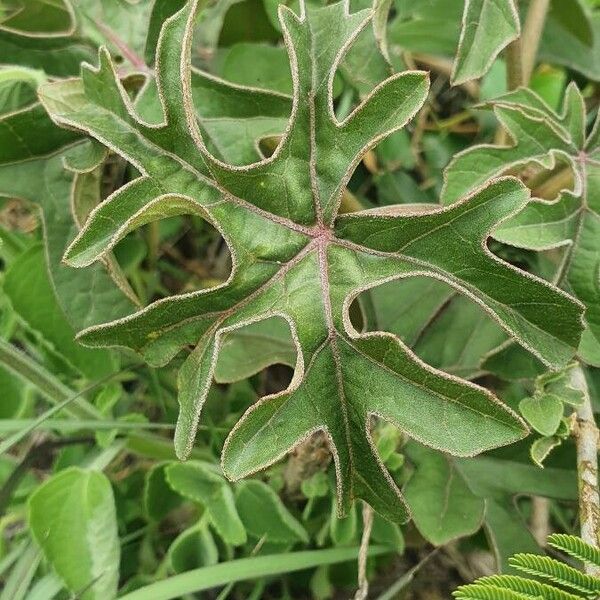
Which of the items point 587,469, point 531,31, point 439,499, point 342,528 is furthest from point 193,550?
point 531,31

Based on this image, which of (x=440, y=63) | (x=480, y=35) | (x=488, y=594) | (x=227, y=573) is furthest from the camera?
(x=440, y=63)

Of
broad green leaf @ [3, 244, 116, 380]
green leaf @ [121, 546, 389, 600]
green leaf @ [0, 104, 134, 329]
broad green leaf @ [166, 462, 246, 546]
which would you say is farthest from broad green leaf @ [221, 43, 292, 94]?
green leaf @ [121, 546, 389, 600]

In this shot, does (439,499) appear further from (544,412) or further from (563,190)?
(563,190)

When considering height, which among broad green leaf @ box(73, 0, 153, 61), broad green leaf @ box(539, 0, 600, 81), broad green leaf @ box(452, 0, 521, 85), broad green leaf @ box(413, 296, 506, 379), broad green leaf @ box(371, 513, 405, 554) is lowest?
broad green leaf @ box(371, 513, 405, 554)

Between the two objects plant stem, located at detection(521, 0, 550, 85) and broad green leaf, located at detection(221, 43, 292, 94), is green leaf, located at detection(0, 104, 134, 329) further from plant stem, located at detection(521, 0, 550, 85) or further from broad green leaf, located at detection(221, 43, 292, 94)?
plant stem, located at detection(521, 0, 550, 85)

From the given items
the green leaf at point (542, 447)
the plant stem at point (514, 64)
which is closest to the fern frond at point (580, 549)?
the green leaf at point (542, 447)

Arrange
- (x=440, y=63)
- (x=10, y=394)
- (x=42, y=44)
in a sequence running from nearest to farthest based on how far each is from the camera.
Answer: (x=42, y=44), (x=10, y=394), (x=440, y=63)

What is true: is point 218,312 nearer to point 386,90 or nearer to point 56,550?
point 386,90
